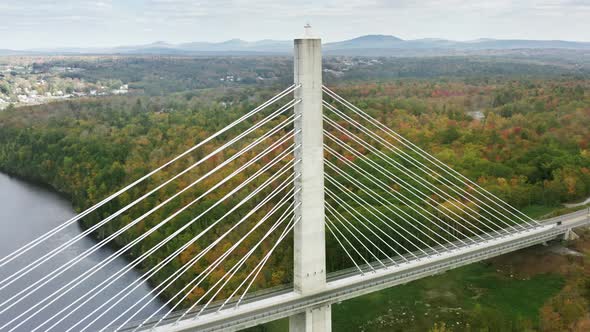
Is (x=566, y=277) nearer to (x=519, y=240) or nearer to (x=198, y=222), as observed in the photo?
(x=519, y=240)

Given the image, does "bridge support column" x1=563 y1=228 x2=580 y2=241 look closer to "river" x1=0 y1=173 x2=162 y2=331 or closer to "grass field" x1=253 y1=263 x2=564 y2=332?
"grass field" x1=253 y1=263 x2=564 y2=332

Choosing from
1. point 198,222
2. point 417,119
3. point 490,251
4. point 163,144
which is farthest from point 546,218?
point 163,144

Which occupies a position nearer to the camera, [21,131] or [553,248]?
[553,248]

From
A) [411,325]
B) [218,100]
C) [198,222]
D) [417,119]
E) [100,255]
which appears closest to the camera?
[411,325]

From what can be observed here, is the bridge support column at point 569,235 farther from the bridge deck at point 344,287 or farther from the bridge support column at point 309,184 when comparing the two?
the bridge support column at point 309,184

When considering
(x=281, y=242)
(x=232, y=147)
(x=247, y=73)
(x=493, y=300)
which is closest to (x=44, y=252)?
(x=281, y=242)

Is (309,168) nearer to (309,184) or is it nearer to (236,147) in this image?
(309,184)

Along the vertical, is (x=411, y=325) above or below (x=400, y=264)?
below
